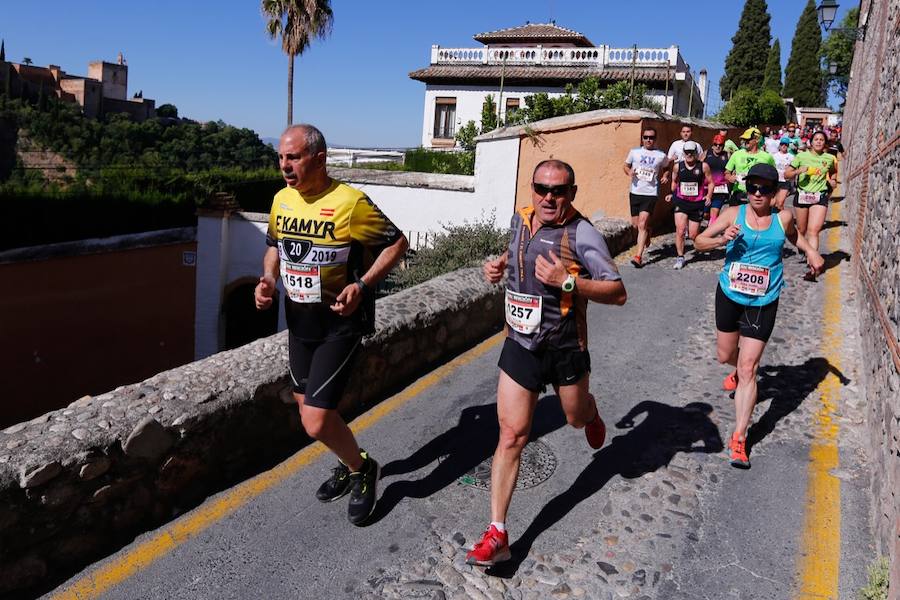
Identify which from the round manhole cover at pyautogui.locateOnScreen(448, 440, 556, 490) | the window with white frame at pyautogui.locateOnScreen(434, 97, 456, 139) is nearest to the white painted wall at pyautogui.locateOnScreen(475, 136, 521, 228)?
the round manhole cover at pyautogui.locateOnScreen(448, 440, 556, 490)

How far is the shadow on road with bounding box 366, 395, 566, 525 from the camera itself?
4305 mm

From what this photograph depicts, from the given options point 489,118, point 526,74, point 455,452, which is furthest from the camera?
point 526,74

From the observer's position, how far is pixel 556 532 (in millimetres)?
3920

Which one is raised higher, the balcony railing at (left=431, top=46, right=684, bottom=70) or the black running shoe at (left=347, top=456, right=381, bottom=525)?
the balcony railing at (left=431, top=46, right=684, bottom=70)

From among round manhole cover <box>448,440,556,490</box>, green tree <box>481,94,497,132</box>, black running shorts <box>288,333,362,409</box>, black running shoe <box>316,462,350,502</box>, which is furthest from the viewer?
green tree <box>481,94,497,132</box>

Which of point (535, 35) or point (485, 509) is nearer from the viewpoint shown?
point (485, 509)

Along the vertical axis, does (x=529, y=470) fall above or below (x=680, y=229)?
below

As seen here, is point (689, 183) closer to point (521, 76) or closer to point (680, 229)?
point (680, 229)

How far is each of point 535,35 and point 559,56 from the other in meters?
10.2

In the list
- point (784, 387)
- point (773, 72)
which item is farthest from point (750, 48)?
point (784, 387)

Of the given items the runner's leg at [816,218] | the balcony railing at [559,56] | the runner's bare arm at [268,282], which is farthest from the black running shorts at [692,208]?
the balcony railing at [559,56]

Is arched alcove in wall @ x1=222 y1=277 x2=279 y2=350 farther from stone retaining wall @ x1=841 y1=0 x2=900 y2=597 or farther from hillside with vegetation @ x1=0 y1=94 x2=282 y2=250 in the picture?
stone retaining wall @ x1=841 y1=0 x2=900 y2=597

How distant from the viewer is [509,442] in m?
3.62

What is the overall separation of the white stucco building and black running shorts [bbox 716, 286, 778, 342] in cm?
3123
